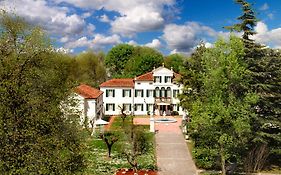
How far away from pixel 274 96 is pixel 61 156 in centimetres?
1922

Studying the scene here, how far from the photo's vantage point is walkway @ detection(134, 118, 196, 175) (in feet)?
99.8

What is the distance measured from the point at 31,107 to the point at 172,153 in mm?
21425

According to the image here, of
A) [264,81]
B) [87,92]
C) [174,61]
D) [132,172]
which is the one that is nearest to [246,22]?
[264,81]

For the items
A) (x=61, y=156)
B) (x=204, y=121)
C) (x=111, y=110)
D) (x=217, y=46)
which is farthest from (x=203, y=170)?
(x=111, y=110)

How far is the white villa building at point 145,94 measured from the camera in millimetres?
60312

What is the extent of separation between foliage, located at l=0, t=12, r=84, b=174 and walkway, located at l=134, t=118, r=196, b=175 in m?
13.6

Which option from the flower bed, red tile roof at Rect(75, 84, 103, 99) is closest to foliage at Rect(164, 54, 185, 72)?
red tile roof at Rect(75, 84, 103, 99)

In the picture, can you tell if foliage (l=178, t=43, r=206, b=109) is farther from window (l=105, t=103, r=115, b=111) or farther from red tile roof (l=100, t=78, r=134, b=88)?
window (l=105, t=103, r=115, b=111)

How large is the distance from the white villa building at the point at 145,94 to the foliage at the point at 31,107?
42448 mm

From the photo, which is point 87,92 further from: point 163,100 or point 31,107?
point 31,107

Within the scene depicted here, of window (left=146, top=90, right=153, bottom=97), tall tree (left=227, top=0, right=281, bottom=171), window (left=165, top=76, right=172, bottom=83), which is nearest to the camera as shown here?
tall tree (left=227, top=0, right=281, bottom=171)

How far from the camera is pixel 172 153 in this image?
35594 millimetres

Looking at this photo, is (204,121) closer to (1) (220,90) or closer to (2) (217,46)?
(1) (220,90)

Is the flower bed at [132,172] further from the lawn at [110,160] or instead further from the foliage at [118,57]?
the foliage at [118,57]
